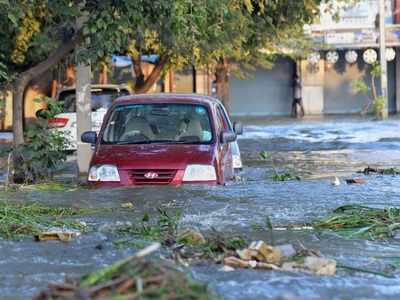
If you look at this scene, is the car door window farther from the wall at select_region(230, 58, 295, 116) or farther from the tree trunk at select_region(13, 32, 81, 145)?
the wall at select_region(230, 58, 295, 116)

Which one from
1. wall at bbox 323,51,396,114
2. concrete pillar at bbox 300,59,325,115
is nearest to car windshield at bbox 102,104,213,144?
concrete pillar at bbox 300,59,325,115

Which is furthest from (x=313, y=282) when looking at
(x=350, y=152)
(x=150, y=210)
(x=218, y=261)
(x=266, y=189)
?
(x=350, y=152)

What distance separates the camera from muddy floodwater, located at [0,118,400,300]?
542 cm

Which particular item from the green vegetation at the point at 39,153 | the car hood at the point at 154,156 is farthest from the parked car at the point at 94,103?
the car hood at the point at 154,156

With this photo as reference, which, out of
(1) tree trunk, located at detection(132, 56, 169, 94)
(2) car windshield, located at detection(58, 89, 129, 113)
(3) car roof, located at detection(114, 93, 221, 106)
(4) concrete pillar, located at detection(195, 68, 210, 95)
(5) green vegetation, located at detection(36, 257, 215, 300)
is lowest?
(5) green vegetation, located at detection(36, 257, 215, 300)

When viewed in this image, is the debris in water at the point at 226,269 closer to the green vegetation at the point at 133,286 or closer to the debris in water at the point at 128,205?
the green vegetation at the point at 133,286

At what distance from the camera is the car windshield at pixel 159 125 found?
414 inches

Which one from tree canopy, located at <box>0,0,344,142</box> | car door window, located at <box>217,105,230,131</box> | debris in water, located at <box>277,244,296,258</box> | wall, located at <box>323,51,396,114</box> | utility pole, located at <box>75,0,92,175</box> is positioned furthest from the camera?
wall, located at <box>323,51,396,114</box>

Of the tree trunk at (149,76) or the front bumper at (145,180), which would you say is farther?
the tree trunk at (149,76)

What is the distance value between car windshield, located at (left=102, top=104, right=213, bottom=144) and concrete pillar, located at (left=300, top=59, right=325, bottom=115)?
2841 cm

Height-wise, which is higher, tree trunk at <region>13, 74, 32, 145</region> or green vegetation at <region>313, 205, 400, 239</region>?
tree trunk at <region>13, 74, 32, 145</region>

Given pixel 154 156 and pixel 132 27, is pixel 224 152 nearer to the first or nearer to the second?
pixel 154 156

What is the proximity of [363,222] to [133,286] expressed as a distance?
452 cm

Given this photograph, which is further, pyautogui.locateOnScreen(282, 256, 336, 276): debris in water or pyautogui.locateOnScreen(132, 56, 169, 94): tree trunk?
pyautogui.locateOnScreen(132, 56, 169, 94): tree trunk
